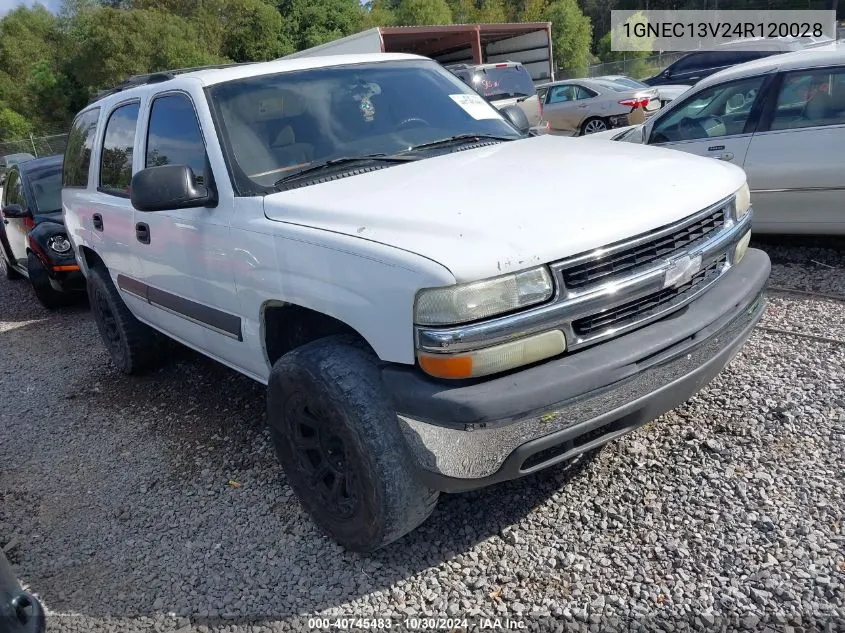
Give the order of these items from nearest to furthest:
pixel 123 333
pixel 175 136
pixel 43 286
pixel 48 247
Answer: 1. pixel 175 136
2. pixel 123 333
3. pixel 48 247
4. pixel 43 286

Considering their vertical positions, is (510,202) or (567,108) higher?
(510,202)

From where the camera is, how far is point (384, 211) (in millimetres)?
2557

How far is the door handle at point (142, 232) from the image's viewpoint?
12.6 ft

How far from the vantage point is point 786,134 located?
532 cm

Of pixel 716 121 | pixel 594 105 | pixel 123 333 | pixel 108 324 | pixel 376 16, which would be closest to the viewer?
pixel 123 333

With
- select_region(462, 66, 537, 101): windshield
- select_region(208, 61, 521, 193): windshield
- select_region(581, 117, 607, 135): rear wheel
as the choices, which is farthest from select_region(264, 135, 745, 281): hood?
select_region(581, 117, 607, 135): rear wheel

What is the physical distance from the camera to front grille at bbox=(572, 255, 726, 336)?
2.39 m

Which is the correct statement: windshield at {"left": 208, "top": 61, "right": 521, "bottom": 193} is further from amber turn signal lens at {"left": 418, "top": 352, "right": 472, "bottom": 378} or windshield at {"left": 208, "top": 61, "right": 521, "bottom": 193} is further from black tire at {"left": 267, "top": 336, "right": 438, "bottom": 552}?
amber turn signal lens at {"left": 418, "top": 352, "right": 472, "bottom": 378}

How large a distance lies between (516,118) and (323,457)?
2.49 meters

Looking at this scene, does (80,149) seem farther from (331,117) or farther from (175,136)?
(331,117)

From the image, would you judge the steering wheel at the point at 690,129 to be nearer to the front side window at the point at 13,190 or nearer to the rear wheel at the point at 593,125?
the front side window at the point at 13,190

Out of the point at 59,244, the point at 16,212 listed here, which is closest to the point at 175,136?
the point at 59,244

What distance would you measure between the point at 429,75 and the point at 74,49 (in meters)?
49.6

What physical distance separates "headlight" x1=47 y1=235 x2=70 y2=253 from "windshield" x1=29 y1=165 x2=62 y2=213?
63cm
